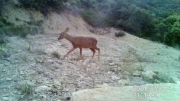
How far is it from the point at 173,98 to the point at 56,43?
6.35 meters

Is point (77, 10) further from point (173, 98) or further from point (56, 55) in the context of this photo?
point (173, 98)

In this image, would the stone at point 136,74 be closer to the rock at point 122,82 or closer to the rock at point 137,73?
the rock at point 137,73

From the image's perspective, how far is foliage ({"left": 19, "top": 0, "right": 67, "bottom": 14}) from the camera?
14789mm

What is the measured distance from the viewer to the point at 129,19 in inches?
800

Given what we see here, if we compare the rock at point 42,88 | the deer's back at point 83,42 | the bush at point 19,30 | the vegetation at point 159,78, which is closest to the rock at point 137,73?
the vegetation at point 159,78

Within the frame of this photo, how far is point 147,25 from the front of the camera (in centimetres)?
2130

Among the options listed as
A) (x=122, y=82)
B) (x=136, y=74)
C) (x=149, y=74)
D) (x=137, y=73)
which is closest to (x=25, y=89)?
(x=122, y=82)

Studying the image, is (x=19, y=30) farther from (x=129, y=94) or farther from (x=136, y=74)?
(x=129, y=94)

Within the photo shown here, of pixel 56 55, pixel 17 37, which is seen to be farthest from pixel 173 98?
pixel 17 37

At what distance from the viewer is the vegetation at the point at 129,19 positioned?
19.2 meters

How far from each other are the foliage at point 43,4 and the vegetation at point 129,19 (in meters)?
1.95

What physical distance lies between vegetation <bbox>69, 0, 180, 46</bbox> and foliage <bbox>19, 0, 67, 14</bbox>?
1.95m

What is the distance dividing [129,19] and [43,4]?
7311 millimetres

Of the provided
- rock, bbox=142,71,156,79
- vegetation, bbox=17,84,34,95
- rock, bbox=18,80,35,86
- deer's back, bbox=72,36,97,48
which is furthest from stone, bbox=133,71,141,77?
vegetation, bbox=17,84,34,95
